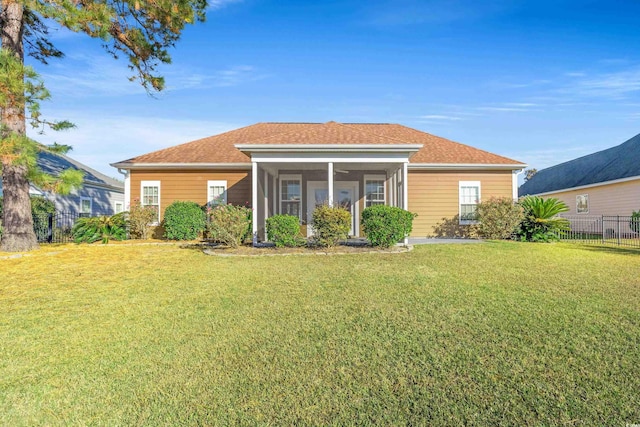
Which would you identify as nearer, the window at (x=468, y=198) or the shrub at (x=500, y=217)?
the shrub at (x=500, y=217)

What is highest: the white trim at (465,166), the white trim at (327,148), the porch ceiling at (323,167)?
the white trim at (327,148)

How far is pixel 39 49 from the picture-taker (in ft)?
39.4

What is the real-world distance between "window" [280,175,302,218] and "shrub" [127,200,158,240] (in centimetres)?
509

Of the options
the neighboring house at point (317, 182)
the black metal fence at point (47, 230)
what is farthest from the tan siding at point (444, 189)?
the black metal fence at point (47, 230)

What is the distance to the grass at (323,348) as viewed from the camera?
2539mm

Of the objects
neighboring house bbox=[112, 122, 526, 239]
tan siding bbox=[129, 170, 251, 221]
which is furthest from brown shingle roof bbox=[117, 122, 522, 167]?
tan siding bbox=[129, 170, 251, 221]

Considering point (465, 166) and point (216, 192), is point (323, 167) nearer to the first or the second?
point (216, 192)

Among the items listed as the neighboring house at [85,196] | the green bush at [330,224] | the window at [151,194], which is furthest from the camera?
the neighboring house at [85,196]

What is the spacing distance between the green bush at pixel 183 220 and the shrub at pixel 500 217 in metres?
10.6

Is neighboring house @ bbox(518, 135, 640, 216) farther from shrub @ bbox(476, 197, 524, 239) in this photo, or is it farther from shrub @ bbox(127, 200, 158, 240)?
shrub @ bbox(127, 200, 158, 240)

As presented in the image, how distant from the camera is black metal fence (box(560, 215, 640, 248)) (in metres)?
13.4

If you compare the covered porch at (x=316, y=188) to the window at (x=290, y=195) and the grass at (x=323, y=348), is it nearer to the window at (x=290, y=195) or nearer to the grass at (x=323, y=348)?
the window at (x=290, y=195)

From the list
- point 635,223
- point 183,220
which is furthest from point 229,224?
point 635,223

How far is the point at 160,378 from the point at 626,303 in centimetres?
613
